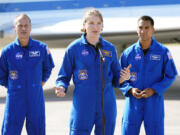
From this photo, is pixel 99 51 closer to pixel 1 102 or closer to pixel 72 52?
pixel 72 52

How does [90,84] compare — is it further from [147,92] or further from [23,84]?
[23,84]

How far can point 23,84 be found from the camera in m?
4.39

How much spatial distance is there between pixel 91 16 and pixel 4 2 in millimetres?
8359

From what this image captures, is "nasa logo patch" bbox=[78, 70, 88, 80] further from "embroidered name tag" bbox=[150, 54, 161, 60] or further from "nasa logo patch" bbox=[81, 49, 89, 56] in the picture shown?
"embroidered name tag" bbox=[150, 54, 161, 60]

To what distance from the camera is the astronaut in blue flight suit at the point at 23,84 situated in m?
4.36

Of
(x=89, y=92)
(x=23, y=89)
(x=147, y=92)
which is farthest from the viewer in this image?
(x=23, y=89)

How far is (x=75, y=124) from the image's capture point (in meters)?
3.70

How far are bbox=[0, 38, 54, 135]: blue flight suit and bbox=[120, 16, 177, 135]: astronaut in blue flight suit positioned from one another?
39.4 inches

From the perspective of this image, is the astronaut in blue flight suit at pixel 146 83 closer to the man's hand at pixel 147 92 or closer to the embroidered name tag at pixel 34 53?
the man's hand at pixel 147 92

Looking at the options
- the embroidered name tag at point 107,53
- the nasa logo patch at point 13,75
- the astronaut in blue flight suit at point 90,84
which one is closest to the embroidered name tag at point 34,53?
the nasa logo patch at point 13,75

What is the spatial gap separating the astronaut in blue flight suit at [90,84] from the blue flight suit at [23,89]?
2.46ft

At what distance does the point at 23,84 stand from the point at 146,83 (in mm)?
1401

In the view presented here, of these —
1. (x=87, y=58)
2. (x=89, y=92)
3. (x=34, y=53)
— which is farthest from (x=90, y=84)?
(x=34, y=53)

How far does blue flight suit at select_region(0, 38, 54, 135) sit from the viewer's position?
14.3 feet
